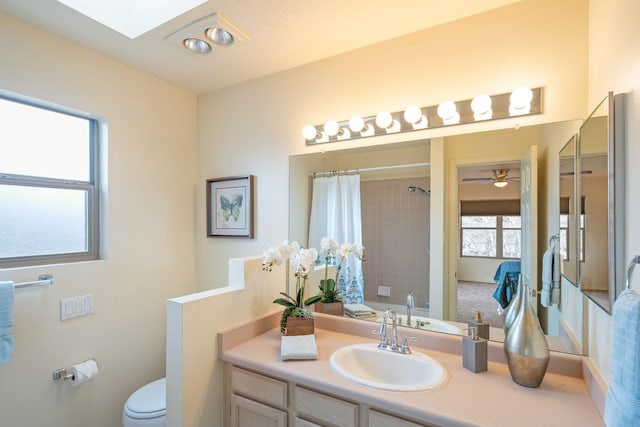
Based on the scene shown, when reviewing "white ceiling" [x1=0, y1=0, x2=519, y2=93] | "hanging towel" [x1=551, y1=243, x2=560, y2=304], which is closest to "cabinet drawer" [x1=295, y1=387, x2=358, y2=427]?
"hanging towel" [x1=551, y1=243, x2=560, y2=304]

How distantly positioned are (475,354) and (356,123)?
1.34 meters

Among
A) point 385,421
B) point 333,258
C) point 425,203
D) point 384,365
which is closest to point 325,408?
point 385,421

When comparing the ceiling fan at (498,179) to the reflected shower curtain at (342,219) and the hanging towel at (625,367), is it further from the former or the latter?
the hanging towel at (625,367)

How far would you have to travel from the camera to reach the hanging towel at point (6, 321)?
4.76 feet

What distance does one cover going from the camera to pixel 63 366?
5.82 ft

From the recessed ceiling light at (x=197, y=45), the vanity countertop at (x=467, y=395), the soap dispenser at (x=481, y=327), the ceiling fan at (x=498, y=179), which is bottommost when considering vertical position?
the vanity countertop at (x=467, y=395)

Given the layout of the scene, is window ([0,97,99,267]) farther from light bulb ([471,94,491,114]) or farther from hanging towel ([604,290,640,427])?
hanging towel ([604,290,640,427])

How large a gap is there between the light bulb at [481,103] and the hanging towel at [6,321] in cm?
246

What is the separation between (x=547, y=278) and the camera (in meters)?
1.40

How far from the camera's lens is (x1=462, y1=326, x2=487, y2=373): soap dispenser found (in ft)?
4.20

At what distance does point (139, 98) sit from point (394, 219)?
6.53 feet

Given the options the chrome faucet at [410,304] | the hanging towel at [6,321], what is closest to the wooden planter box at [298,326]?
the chrome faucet at [410,304]

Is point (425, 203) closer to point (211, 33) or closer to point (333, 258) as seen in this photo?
point (333, 258)

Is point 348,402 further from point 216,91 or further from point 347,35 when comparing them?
point 216,91
